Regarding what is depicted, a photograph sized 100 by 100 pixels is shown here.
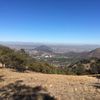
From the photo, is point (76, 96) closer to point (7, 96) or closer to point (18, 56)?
point (7, 96)

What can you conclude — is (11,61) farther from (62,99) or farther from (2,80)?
(62,99)

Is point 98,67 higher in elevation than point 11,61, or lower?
lower

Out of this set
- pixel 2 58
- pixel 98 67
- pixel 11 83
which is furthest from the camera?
pixel 98 67

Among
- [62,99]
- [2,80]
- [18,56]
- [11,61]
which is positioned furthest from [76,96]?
[18,56]

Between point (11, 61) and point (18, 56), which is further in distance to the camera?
point (18, 56)

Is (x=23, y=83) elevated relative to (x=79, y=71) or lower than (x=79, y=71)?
elevated

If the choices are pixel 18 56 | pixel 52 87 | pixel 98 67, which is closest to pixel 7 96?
pixel 52 87

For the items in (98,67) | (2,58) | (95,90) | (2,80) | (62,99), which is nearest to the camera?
(62,99)

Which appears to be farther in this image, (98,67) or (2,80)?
(98,67)

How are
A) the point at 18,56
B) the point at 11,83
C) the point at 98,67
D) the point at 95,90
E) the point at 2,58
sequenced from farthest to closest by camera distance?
1. the point at 98,67
2. the point at 18,56
3. the point at 2,58
4. the point at 11,83
5. the point at 95,90
